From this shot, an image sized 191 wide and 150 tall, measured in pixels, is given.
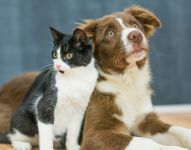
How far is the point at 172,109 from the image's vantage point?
115 inches

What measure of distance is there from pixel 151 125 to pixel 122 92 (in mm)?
322

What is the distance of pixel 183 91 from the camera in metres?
2.98

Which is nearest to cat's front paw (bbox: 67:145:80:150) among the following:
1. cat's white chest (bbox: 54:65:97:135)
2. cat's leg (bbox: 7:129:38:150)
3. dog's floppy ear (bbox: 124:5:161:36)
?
cat's white chest (bbox: 54:65:97:135)

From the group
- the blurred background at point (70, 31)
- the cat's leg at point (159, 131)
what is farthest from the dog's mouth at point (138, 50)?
the blurred background at point (70, 31)

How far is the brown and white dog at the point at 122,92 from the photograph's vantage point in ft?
4.38

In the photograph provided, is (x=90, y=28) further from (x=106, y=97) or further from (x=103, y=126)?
(x=103, y=126)

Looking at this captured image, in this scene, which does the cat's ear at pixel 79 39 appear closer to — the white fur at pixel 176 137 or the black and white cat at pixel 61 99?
the black and white cat at pixel 61 99

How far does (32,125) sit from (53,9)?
5.92 feet

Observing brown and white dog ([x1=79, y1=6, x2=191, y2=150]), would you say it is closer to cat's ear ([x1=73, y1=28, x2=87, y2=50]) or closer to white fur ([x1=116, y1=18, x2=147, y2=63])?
white fur ([x1=116, y1=18, x2=147, y2=63])

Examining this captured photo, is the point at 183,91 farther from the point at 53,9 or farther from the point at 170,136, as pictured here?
the point at 53,9

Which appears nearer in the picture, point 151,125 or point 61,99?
point 61,99

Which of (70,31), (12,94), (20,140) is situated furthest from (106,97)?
(70,31)

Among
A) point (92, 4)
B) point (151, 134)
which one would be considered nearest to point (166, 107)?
point (151, 134)

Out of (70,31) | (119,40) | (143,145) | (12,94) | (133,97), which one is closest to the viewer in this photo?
(143,145)
